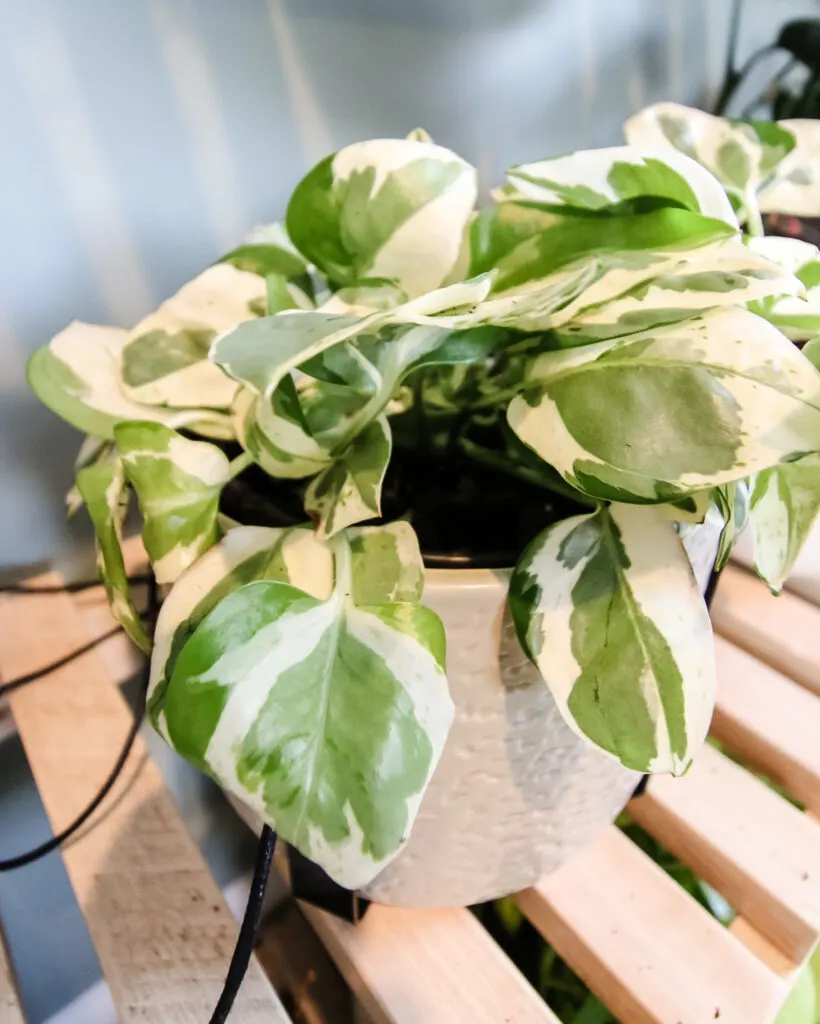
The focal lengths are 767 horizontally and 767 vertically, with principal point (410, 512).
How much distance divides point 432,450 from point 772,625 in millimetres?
306

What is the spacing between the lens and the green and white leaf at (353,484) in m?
0.22

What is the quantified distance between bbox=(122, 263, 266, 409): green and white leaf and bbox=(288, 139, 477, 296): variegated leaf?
0.19ft

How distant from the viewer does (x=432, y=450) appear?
0.29 m

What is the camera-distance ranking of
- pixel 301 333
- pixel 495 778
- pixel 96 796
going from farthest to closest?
pixel 96 796
pixel 495 778
pixel 301 333

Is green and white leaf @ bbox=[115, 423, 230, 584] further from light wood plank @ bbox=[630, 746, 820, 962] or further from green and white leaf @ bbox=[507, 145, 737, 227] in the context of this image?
light wood plank @ bbox=[630, 746, 820, 962]

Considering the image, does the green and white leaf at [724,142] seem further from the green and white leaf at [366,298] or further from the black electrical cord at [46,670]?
the black electrical cord at [46,670]

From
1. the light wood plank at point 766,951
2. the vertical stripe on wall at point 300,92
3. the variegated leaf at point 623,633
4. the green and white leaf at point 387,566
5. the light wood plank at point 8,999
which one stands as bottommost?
the light wood plank at point 766,951

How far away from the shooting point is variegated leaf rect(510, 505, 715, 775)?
220mm

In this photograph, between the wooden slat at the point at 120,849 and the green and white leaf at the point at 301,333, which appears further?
the wooden slat at the point at 120,849

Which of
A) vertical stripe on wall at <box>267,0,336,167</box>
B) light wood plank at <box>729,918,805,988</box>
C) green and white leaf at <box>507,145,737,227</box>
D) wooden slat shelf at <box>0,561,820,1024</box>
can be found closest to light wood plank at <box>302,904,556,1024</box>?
wooden slat shelf at <box>0,561,820,1024</box>

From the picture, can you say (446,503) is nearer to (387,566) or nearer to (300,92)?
(387,566)

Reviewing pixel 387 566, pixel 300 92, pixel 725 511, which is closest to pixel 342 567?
pixel 387 566

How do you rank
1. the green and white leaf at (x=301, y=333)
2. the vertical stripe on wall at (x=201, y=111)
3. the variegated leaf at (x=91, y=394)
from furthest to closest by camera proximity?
the vertical stripe on wall at (x=201, y=111) → the variegated leaf at (x=91, y=394) → the green and white leaf at (x=301, y=333)

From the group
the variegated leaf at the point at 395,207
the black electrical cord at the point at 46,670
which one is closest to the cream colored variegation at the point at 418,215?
the variegated leaf at the point at 395,207
